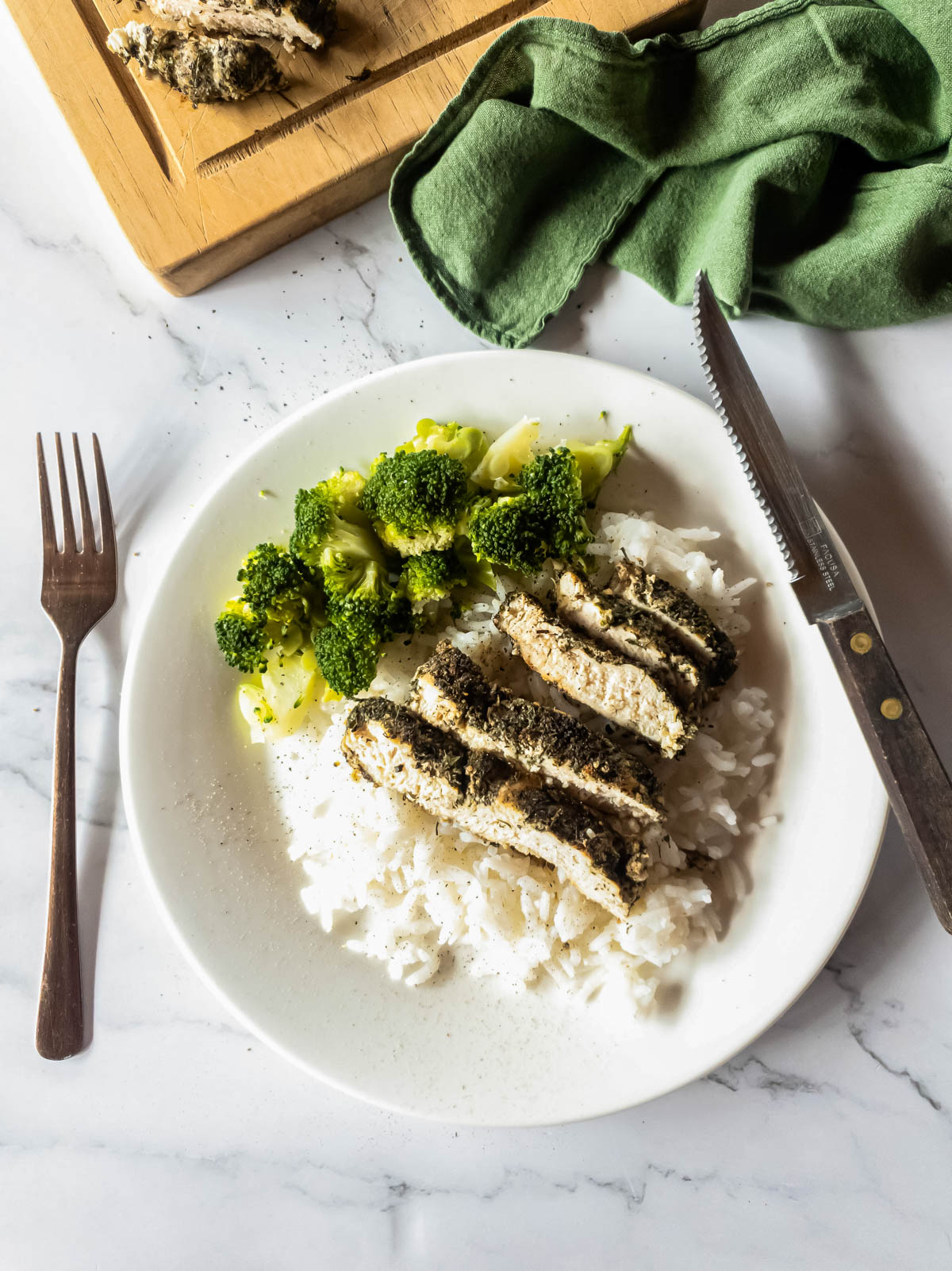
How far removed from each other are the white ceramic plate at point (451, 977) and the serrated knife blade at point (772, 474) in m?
0.13

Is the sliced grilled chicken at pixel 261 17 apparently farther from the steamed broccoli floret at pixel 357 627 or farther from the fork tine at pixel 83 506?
the steamed broccoli floret at pixel 357 627

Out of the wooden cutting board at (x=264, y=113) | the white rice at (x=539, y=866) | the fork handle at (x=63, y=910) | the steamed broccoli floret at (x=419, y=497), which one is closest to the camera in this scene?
the steamed broccoli floret at (x=419, y=497)

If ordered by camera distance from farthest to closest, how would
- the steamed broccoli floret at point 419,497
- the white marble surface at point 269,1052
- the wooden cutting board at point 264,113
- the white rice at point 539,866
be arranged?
the white marble surface at point 269,1052
the wooden cutting board at point 264,113
the white rice at point 539,866
the steamed broccoli floret at point 419,497

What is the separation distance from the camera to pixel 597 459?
117 inches

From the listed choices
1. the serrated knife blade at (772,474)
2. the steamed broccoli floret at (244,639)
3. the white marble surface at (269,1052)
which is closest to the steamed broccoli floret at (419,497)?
the steamed broccoli floret at (244,639)

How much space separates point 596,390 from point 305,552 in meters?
1.20

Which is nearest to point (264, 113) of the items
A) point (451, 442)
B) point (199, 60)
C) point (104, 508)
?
point (199, 60)

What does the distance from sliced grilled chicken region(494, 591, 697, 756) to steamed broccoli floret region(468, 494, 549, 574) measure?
14 centimetres

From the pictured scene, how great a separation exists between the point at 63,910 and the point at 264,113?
3175 millimetres

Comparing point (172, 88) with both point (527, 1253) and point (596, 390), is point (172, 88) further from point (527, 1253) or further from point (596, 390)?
point (527, 1253)

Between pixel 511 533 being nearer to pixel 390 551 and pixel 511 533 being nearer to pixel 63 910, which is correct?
pixel 390 551

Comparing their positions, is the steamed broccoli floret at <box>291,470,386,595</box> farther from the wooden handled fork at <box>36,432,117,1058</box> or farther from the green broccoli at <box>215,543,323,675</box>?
the wooden handled fork at <box>36,432,117,1058</box>

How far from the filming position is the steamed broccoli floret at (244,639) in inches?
117

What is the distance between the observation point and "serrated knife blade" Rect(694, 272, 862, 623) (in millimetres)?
2838
